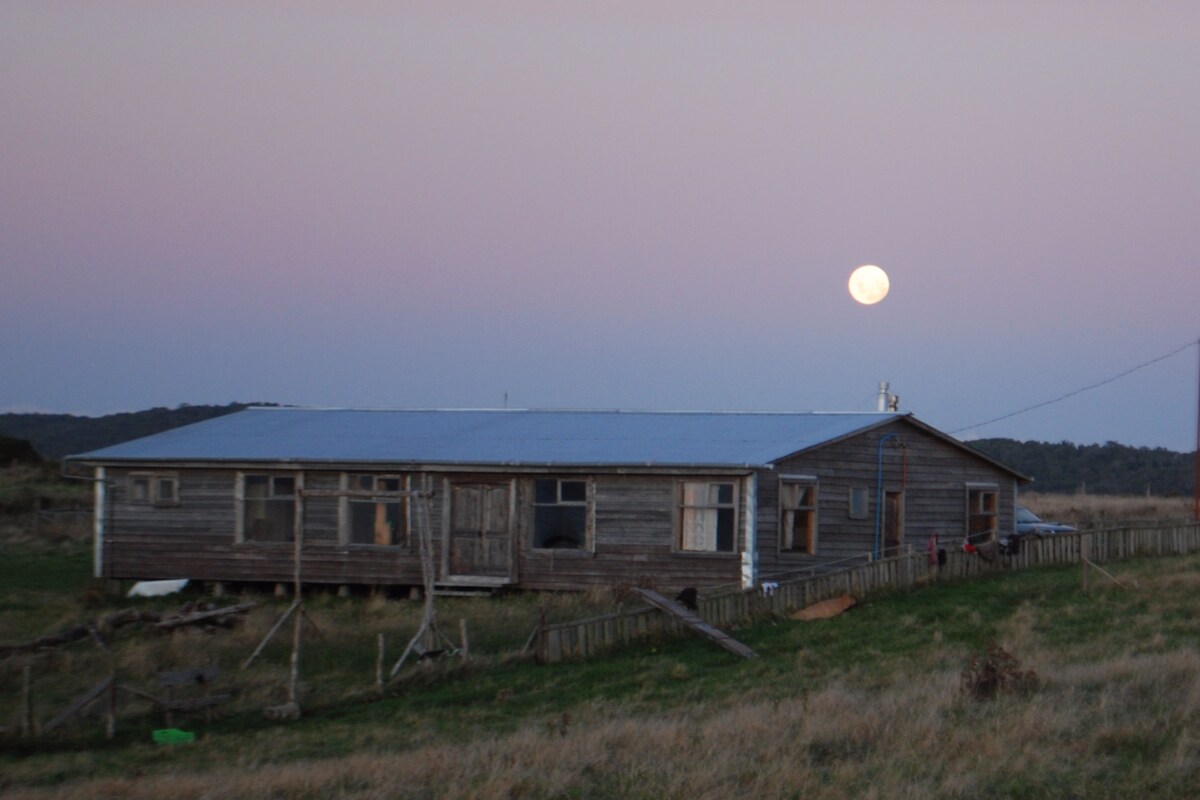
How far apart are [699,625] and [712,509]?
5390 mm

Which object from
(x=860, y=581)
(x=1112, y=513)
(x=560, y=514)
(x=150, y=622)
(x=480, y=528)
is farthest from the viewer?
(x=1112, y=513)

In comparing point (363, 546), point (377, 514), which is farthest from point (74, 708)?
point (377, 514)

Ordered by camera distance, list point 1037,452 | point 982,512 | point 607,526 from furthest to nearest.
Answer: point 1037,452 < point 982,512 < point 607,526

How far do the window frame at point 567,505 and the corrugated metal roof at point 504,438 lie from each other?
45 cm

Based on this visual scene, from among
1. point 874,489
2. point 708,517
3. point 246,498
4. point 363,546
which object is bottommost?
point 363,546

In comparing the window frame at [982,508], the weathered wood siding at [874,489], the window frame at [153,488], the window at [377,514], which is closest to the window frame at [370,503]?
the window at [377,514]

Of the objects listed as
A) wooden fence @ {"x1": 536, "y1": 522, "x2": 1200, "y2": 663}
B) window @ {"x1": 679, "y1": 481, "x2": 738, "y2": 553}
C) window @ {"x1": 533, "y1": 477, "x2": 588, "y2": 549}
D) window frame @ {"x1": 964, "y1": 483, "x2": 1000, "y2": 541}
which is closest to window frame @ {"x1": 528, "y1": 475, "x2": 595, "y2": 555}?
window @ {"x1": 533, "y1": 477, "x2": 588, "y2": 549}

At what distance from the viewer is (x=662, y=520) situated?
88.8 ft

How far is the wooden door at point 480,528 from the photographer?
28.1m

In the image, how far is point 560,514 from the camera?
29.5 metres

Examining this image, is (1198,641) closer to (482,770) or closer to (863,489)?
(863,489)

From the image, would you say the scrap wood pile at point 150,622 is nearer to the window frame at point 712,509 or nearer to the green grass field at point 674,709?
the green grass field at point 674,709

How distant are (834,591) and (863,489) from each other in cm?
458

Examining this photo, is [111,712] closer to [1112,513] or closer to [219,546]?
[219,546]
